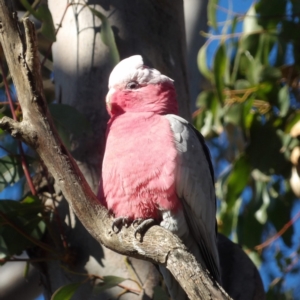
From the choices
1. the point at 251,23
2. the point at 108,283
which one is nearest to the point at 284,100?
the point at 251,23

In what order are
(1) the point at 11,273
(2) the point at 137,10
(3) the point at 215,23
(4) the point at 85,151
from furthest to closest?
1. (3) the point at 215,23
2. (1) the point at 11,273
3. (2) the point at 137,10
4. (4) the point at 85,151

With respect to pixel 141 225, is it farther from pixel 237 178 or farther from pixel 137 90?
pixel 237 178

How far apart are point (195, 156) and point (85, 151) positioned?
17.3 inches

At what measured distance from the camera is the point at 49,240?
2.32 m

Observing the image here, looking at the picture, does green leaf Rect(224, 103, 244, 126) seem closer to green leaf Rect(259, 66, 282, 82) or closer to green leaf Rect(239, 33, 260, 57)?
green leaf Rect(259, 66, 282, 82)

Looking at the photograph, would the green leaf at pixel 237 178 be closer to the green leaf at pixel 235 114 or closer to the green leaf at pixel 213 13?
the green leaf at pixel 235 114

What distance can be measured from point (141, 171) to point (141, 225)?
0.66 ft

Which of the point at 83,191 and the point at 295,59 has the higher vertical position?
the point at 83,191

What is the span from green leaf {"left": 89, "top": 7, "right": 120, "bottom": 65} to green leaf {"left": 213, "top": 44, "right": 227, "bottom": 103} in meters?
0.89

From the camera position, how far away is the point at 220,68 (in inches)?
122

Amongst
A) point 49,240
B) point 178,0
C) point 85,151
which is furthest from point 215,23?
point 49,240

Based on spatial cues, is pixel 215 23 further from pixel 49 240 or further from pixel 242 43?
pixel 49 240

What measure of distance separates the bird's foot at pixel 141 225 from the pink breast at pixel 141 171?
3cm

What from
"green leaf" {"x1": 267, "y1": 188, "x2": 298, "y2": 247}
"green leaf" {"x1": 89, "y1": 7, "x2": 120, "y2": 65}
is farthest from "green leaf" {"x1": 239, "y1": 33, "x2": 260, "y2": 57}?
"green leaf" {"x1": 89, "y1": 7, "x2": 120, "y2": 65}
